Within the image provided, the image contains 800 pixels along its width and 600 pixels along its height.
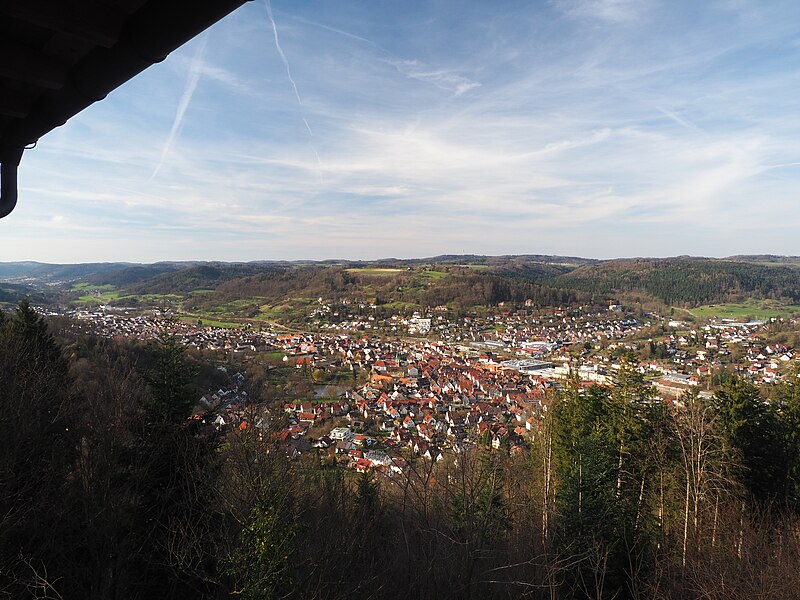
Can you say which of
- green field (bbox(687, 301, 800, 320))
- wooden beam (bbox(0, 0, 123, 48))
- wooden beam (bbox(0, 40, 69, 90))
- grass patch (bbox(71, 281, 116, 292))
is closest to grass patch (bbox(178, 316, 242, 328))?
grass patch (bbox(71, 281, 116, 292))

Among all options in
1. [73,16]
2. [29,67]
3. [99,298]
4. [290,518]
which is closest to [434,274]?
[99,298]

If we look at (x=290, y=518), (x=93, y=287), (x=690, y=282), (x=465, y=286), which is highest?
(x=690, y=282)

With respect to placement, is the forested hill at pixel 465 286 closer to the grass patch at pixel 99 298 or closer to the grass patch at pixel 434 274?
the grass patch at pixel 434 274

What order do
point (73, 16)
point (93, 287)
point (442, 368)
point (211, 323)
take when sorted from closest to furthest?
point (73, 16), point (442, 368), point (211, 323), point (93, 287)

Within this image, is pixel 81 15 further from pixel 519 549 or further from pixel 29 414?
pixel 519 549

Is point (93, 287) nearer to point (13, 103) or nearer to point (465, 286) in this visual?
point (465, 286)
